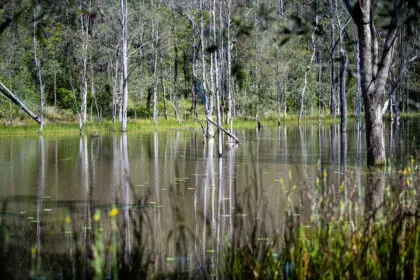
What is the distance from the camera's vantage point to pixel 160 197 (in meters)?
10.7

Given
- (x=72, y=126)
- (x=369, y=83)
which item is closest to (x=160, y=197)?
(x=369, y=83)

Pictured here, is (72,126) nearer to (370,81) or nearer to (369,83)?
(369,83)

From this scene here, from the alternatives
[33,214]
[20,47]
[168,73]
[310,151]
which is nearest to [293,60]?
[168,73]

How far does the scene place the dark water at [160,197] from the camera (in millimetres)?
5398

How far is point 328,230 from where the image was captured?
4.32 meters

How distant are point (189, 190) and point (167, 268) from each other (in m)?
5.98

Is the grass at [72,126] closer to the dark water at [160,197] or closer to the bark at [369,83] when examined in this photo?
the dark water at [160,197]

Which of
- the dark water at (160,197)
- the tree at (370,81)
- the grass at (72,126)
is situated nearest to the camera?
the dark water at (160,197)

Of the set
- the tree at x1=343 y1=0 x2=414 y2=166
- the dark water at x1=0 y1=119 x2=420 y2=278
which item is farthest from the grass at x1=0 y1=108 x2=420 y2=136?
the tree at x1=343 y1=0 x2=414 y2=166

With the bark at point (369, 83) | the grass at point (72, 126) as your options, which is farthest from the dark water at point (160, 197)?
the grass at point (72, 126)

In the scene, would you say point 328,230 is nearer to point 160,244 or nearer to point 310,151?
point 160,244

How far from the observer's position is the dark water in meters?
5.40

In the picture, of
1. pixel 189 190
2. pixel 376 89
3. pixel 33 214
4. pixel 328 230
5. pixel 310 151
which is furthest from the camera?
pixel 310 151

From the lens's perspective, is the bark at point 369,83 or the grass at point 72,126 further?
the grass at point 72,126
